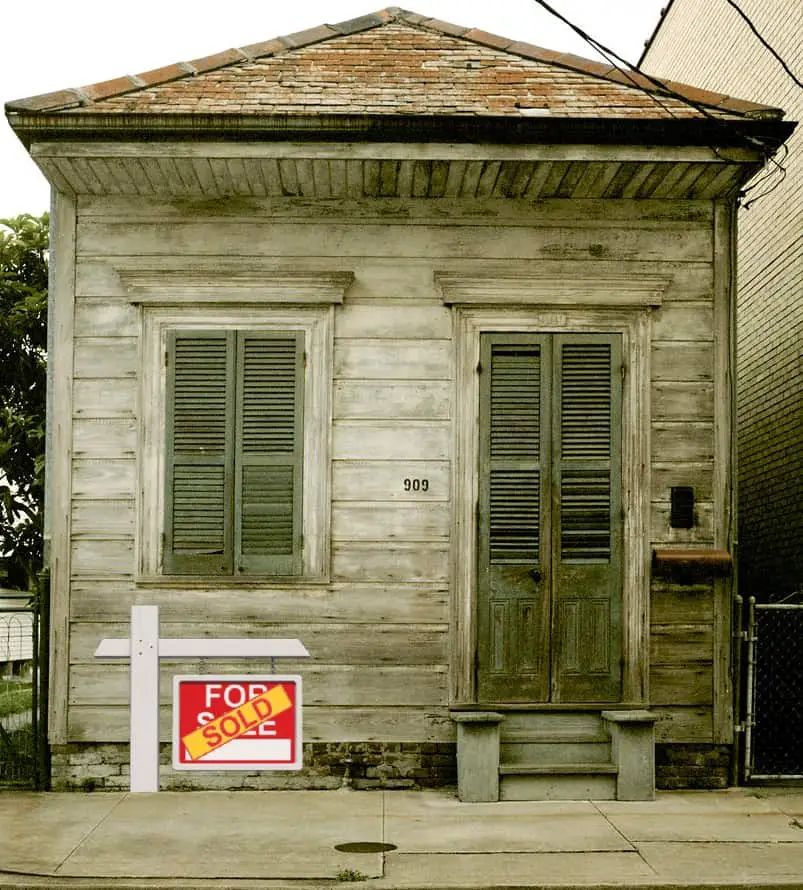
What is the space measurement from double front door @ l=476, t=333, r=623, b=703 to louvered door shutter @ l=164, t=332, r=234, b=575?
1.92 meters

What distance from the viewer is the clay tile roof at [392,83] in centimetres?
903

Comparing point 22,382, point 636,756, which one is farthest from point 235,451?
point 22,382

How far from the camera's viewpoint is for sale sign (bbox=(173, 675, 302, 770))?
13.9 feet

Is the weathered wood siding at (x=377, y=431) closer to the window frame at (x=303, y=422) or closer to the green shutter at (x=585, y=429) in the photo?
the window frame at (x=303, y=422)

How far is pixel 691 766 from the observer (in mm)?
9336

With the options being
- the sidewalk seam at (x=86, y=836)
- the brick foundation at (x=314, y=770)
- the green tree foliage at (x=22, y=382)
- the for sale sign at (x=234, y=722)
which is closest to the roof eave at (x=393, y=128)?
the brick foundation at (x=314, y=770)

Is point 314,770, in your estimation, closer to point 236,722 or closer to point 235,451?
point 235,451

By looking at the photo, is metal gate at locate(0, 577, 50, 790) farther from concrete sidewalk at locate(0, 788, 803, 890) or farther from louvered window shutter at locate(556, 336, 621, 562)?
louvered window shutter at locate(556, 336, 621, 562)

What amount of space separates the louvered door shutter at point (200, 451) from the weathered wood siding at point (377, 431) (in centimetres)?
27

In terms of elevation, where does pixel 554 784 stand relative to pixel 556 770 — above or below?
below

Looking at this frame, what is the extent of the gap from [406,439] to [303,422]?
78 cm

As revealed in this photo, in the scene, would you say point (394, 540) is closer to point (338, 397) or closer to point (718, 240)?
point (338, 397)

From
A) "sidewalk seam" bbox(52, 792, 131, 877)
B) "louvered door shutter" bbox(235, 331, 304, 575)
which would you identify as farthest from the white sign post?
"louvered door shutter" bbox(235, 331, 304, 575)

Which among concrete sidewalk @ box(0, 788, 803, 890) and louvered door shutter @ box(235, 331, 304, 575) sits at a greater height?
louvered door shutter @ box(235, 331, 304, 575)
